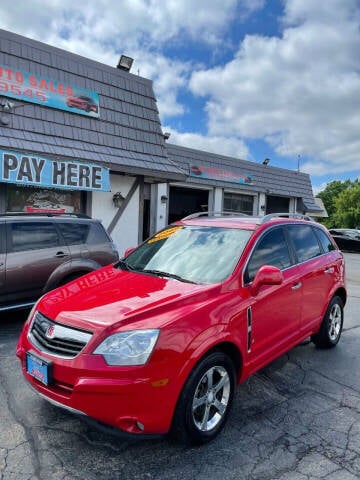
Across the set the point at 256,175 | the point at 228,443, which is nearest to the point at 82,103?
the point at 228,443

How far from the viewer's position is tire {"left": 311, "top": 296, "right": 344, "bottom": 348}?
15.9 ft

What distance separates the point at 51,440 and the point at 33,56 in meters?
9.31

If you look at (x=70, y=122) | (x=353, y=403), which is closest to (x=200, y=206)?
(x=70, y=122)

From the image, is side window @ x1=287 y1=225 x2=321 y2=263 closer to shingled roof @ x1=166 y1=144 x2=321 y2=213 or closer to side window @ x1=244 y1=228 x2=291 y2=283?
side window @ x1=244 y1=228 x2=291 y2=283

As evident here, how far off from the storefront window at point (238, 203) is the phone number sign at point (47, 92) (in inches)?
387

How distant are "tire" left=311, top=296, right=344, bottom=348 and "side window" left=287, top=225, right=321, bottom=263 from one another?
0.80 m

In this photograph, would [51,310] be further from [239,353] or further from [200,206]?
[200,206]

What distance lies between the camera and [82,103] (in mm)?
10016

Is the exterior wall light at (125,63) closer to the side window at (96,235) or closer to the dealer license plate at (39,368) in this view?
the side window at (96,235)

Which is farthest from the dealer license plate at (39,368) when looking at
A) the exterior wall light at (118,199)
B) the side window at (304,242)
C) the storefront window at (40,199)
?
the exterior wall light at (118,199)

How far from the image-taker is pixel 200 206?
20.1 meters

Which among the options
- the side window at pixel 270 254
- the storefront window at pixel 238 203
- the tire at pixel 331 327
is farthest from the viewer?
the storefront window at pixel 238 203

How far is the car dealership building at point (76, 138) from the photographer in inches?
342

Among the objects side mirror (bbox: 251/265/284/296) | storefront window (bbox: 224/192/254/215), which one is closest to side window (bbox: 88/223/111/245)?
side mirror (bbox: 251/265/284/296)
